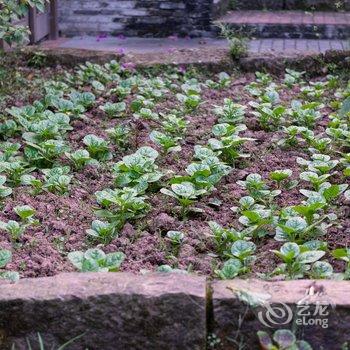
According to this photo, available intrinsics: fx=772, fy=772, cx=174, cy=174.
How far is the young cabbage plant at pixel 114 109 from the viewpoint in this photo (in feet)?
16.1

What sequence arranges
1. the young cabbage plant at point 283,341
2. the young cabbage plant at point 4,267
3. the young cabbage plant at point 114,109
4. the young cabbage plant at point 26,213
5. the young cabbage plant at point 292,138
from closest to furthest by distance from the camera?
the young cabbage plant at point 283,341
the young cabbage plant at point 4,267
the young cabbage plant at point 26,213
the young cabbage plant at point 292,138
the young cabbage plant at point 114,109

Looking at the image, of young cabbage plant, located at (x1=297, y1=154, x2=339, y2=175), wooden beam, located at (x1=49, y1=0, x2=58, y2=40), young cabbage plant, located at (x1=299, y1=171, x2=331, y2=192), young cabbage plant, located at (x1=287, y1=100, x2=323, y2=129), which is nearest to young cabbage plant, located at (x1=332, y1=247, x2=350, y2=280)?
young cabbage plant, located at (x1=299, y1=171, x2=331, y2=192)

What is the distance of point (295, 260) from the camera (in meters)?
2.71

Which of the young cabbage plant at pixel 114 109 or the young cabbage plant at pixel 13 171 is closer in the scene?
the young cabbage plant at pixel 13 171

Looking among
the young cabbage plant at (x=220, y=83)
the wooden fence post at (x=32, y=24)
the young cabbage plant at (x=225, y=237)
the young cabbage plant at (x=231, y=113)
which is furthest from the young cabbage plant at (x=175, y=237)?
the wooden fence post at (x=32, y=24)

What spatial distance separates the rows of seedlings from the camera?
113 inches

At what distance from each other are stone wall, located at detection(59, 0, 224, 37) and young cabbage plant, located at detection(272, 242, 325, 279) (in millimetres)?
7132

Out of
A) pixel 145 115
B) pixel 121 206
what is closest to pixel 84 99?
pixel 145 115

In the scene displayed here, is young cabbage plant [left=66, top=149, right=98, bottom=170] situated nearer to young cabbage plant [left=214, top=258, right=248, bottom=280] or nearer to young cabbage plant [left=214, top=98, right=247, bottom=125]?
young cabbage plant [left=214, top=98, right=247, bottom=125]

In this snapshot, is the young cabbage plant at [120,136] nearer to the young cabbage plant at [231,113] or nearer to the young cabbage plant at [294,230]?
the young cabbage plant at [231,113]

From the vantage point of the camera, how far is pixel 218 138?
14.5 feet

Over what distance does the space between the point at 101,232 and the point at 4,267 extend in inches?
17.3

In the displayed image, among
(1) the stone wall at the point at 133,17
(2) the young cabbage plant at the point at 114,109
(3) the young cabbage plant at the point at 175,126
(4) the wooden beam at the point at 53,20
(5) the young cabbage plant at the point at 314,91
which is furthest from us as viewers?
(1) the stone wall at the point at 133,17

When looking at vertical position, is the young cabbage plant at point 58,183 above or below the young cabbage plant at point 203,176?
below
